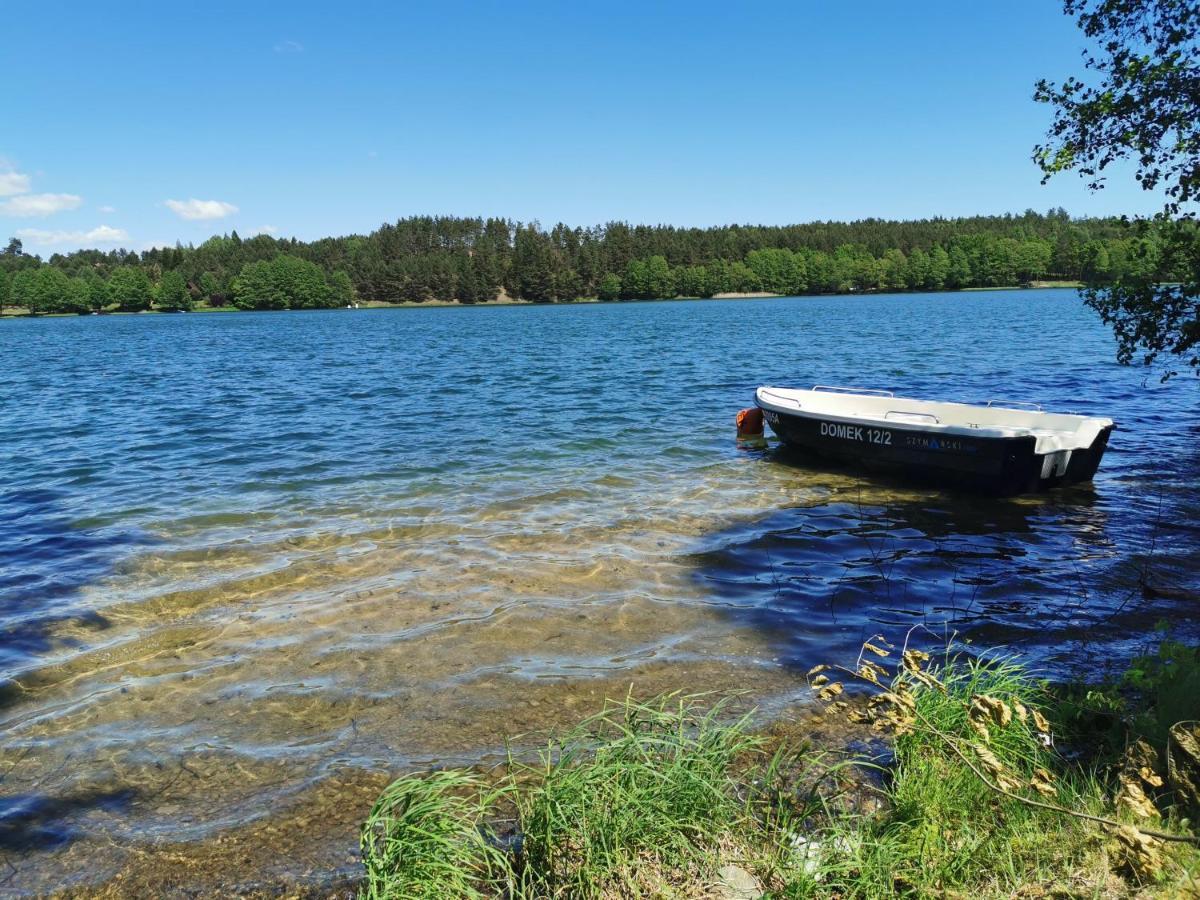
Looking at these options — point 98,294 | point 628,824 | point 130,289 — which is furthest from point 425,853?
point 98,294

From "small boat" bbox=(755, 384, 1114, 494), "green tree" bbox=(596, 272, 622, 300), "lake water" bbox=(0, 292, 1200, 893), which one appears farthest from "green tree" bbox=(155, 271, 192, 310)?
"small boat" bbox=(755, 384, 1114, 494)

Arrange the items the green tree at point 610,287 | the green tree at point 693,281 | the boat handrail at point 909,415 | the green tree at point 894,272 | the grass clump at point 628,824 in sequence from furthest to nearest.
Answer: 1. the green tree at point 610,287
2. the green tree at point 693,281
3. the green tree at point 894,272
4. the boat handrail at point 909,415
5. the grass clump at point 628,824

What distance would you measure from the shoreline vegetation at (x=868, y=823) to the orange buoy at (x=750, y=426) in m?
13.1

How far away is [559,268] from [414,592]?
538 ft

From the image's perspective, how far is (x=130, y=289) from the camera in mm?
151000

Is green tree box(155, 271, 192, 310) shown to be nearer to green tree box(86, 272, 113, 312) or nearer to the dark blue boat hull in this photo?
green tree box(86, 272, 113, 312)

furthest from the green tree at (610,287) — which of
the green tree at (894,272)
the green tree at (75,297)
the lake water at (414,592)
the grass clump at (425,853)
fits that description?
the grass clump at (425,853)

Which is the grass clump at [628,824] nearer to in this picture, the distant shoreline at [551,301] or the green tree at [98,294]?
the distant shoreline at [551,301]

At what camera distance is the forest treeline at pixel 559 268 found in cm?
15400

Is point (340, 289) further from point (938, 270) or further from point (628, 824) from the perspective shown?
point (628, 824)

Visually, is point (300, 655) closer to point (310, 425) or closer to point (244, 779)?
point (244, 779)

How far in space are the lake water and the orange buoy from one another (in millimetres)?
448

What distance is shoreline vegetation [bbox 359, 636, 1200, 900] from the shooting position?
3.34 meters

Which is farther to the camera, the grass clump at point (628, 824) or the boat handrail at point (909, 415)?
the boat handrail at point (909, 415)
